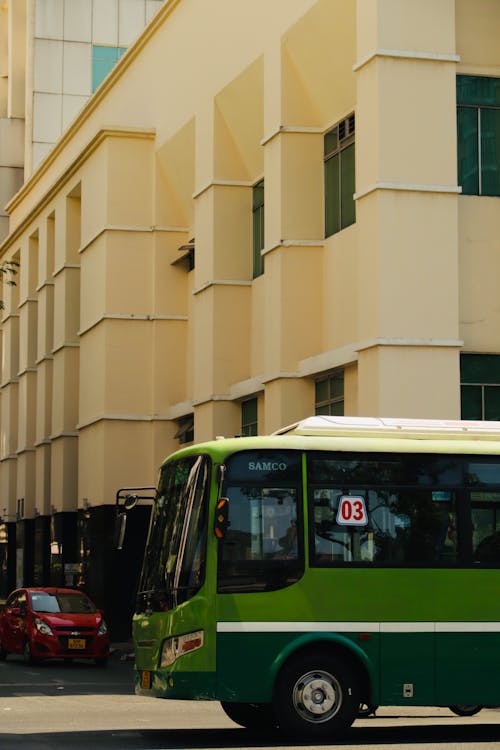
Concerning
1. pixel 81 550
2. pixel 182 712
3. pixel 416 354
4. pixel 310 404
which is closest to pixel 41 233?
pixel 81 550

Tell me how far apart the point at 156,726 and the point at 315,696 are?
99.5 inches

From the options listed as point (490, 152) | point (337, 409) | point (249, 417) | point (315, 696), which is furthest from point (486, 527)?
point (249, 417)

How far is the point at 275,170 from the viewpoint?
2928cm

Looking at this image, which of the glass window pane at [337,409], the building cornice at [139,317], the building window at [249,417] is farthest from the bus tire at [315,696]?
the building cornice at [139,317]

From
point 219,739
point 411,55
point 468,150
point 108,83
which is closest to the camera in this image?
point 219,739

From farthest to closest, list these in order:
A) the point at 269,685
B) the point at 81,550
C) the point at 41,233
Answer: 1. the point at 41,233
2. the point at 81,550
3. the point at 269,685

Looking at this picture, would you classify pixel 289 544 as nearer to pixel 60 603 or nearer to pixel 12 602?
pixel 60 603

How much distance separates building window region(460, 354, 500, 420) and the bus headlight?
403 inches

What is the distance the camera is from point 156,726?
56.5 feet

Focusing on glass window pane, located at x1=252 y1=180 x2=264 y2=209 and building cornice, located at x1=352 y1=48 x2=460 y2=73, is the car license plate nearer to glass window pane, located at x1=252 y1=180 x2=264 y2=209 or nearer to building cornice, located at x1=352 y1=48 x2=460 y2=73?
glass window pane, located at x1=252 y1=180 x2=264 y2=209

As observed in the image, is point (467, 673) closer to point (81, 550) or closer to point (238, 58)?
point (238, 58)

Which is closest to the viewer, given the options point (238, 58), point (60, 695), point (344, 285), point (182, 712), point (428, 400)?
point (182, 712)

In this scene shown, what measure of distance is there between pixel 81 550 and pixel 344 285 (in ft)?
56.5

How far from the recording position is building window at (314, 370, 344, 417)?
2752 cm
